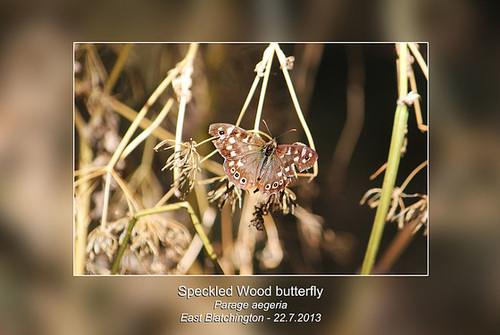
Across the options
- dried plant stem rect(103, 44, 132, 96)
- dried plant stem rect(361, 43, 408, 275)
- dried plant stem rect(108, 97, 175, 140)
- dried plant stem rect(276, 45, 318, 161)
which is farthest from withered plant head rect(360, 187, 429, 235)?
dried plant stem rect(103, 44, 132, 96)

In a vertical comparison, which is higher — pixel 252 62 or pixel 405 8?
pixel 405 8

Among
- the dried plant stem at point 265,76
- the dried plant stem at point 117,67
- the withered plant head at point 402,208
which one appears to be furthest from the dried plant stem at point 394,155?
the dried plant stem at point 117,67

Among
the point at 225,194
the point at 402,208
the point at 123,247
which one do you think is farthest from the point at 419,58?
the point at 123,247

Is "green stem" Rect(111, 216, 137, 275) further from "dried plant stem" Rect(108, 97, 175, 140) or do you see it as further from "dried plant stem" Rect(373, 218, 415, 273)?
"dried plant stem" Rect(373, 218, 415, 273)

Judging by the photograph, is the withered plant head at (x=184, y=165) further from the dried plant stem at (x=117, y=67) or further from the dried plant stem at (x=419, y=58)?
the dried plant stem at (x=419, y=58)
